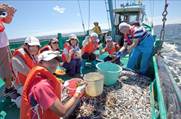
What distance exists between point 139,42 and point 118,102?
2.48 metres

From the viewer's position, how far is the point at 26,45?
3.85 meters

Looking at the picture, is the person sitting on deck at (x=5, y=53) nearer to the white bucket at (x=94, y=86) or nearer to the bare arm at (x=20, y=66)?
the bare arm at (x=20, y=66)

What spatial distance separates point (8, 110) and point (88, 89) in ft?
5.68

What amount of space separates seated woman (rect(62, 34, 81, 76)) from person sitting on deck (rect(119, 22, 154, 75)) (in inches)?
58.1

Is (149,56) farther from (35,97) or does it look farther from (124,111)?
(35,97)

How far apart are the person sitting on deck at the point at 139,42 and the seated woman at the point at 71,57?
1475 mm

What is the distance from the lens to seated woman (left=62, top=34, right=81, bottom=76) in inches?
244

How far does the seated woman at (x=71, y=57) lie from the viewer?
6.20 metres

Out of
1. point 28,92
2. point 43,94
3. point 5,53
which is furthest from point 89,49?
point 43,94

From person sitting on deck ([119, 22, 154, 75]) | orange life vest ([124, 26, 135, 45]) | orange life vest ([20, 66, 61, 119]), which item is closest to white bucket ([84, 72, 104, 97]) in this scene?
→ orange life vest ([20, 66, 61, 119])

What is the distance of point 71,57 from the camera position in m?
6.33

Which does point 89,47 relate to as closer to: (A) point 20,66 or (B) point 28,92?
(A) point 20,66

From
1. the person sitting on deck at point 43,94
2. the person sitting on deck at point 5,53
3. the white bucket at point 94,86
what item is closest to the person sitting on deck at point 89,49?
the person sitting on deck at point 5,53

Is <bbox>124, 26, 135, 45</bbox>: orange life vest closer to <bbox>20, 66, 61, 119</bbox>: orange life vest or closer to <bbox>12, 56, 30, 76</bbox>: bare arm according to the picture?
<bbox>12, 56, 30, 76</bbox>: bare arm
